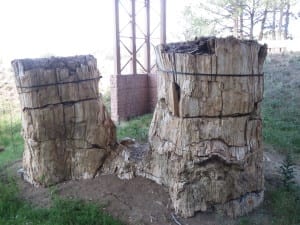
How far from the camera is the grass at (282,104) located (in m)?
7.05

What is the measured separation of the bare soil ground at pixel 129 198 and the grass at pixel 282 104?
9.30 ft

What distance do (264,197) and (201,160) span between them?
3.51ft

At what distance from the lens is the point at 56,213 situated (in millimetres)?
3549

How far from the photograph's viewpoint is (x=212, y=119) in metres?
3.39

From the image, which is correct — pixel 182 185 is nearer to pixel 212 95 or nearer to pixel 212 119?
pixel 212 119

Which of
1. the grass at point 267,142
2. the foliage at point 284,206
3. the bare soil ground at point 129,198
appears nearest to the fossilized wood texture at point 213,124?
the bare soil ground at point 129,198

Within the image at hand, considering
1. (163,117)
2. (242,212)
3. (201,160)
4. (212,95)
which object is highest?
(212,95)

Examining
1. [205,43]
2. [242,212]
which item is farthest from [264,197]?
[205,43]

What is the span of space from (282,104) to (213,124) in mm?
8141

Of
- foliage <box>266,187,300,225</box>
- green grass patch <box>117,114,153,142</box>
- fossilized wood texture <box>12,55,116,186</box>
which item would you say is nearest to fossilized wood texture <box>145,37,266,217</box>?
foliage <box>266,187,300,225</box>

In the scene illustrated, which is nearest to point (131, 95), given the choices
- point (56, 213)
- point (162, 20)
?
point (162, 20)

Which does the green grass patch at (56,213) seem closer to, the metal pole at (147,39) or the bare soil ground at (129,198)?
the bare soil ground at (129,198)

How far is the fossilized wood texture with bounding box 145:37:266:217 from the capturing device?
3.31 meters

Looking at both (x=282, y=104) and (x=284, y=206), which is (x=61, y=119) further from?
(x=282, y=104)
